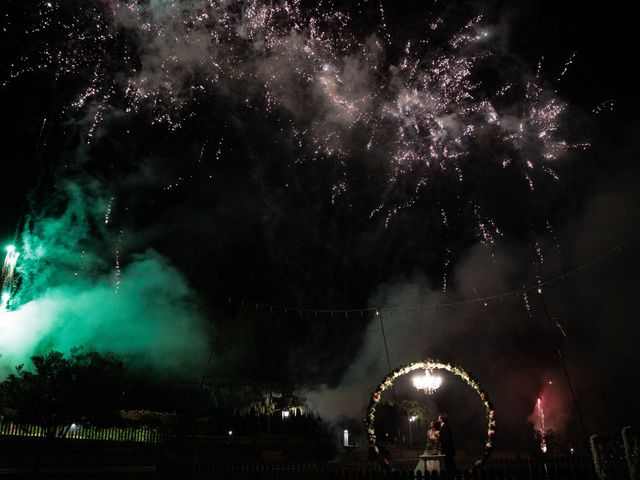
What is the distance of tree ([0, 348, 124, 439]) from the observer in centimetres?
1486

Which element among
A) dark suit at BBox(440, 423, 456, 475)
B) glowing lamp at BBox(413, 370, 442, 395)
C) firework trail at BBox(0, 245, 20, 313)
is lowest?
dark suit at BBox(440, 423, 456, 475)

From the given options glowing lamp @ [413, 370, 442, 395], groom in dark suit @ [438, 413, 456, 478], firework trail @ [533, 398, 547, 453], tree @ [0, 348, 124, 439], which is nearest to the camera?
groom in dark suit @ [438, 413, 456, 478]

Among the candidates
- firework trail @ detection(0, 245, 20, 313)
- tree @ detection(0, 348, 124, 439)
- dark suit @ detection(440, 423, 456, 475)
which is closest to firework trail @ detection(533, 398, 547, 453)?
dark suit @ detection(440, 423, 456, 475)

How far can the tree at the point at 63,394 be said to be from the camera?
14.9 m

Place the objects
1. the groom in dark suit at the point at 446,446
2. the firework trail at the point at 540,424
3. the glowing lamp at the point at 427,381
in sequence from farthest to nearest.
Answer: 1. the firework trail at the point at 540,424
2. the glowing lamp at the point at 427,381
3. the groom in dark suit at the point at 446,446

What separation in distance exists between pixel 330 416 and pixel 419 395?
6.29m

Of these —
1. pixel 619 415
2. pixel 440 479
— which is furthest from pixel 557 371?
pixel 440 479

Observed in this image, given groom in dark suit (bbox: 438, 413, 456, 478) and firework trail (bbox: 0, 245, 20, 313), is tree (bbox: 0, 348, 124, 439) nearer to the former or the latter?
firework trail (bbox: 0, 245, 20, 313)

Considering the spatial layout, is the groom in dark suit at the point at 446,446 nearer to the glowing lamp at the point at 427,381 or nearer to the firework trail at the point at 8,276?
the glowing lamp at the point at 427,381

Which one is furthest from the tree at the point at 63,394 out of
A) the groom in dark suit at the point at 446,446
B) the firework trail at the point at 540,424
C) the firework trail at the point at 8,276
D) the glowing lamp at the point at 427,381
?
the firework trail at the point at 540,424

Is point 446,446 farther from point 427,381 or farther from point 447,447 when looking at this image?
point 427,381

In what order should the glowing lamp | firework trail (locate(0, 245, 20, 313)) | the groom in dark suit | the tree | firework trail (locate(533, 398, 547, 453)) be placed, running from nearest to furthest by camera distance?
the groom in dark suit
the tree
the glowing lamp
firework trail (locate(0, 245, 20, 313))
firework trail (locate(533, 398, 547, 453))

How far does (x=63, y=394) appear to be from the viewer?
1529 centimetres

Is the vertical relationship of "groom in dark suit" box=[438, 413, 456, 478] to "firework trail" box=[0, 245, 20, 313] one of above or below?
below
